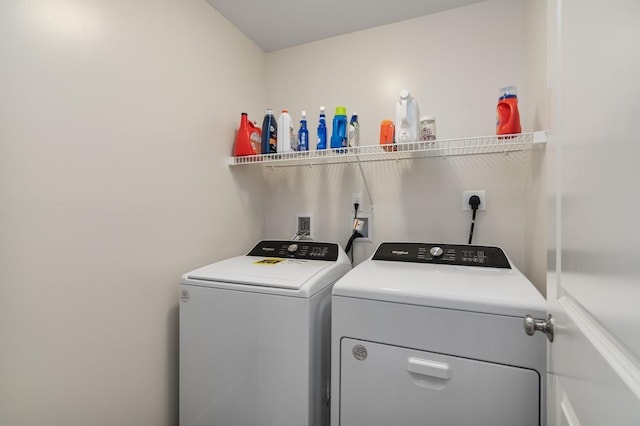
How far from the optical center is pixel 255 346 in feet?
4.07

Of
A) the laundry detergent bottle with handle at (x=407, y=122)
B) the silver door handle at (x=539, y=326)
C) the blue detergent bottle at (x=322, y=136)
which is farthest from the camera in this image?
the blue detergent bottle at (x=322, y=136)

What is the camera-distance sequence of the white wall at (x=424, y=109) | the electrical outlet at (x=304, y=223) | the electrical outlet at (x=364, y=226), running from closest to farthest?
the white wall at (x=424, y=109)
the electrical outlet at (x=364, y=226)
the electrical outlet at (x=304, y=223)

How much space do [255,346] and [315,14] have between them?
1.87 m

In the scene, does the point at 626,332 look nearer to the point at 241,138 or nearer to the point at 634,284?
the point at 634,284

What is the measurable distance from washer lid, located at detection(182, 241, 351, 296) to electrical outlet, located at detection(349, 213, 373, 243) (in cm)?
28

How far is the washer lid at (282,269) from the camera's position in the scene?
1255 millimetres

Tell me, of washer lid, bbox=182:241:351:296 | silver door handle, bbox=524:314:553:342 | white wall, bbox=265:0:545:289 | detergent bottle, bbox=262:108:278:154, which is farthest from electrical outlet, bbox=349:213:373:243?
silver door handle, bbox=524:314:553:342

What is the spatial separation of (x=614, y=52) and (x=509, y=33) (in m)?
1.51

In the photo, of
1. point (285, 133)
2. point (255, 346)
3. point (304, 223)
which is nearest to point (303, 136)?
point (285, 133)

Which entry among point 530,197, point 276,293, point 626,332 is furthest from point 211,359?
point 530,197

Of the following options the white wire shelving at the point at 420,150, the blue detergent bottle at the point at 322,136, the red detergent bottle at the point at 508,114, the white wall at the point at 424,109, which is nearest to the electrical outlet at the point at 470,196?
the white wall at the point at 424,109

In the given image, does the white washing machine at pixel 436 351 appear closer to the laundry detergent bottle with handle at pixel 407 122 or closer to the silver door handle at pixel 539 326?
the silver door handle at pixel 539 326

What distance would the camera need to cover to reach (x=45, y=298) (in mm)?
1001

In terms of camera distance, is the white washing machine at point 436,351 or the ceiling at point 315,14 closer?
the white washing machine at point 436,351
